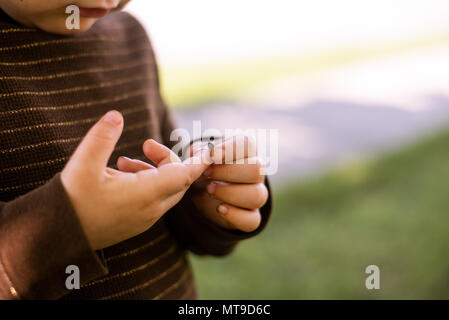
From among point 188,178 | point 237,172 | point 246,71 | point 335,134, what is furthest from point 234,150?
point 246,71

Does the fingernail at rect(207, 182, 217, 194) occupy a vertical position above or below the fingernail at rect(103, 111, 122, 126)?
below

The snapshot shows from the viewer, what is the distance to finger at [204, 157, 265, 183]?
0.75m

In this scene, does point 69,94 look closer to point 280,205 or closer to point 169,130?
point 169,130

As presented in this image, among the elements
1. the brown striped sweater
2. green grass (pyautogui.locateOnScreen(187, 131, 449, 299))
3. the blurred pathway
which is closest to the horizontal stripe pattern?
the brown striped sweater

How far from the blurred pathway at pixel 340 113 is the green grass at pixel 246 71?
0.52 ft

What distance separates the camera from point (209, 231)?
83 centimetres

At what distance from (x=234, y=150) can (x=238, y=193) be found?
2.7 inches

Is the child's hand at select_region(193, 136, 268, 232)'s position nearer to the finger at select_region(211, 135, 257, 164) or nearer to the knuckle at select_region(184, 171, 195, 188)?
the finger at select_region(211, 135, 257, 164)

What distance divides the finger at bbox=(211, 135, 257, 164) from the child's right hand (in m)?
0.10

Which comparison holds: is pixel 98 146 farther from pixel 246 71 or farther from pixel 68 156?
pixel 246 71

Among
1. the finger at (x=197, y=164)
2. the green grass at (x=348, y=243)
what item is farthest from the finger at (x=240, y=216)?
the green grass at (x=348, y=243)

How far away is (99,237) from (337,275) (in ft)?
4.12
